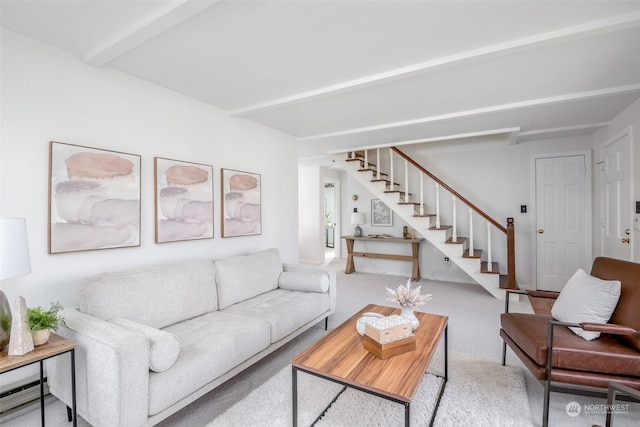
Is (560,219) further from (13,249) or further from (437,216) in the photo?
(13,249)

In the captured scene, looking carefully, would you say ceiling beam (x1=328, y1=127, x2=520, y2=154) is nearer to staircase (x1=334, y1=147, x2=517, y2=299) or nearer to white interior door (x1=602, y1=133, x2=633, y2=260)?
staircase (x1=334, y1=147, x2=517, y2=299)

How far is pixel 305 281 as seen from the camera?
3043mm

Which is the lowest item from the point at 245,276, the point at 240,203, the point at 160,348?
the point at 160,348

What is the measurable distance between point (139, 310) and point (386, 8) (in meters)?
2.38

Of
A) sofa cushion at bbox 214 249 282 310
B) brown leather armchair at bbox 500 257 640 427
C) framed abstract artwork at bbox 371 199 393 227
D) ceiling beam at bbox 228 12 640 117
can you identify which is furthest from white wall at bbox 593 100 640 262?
sofa cushion at bbox 214 249 282 310

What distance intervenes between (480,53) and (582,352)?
6.33ft

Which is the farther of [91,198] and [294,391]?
[91,198]

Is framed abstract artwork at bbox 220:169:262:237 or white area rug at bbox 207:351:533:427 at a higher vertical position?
framed abstract artwork at bbox 220:169:262:237

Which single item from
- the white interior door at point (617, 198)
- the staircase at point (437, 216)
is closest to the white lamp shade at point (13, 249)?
the staircase at point (437, 216)

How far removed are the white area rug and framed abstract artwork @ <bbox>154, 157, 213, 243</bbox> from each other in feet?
5.01

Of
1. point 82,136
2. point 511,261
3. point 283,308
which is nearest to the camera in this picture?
point 82,136

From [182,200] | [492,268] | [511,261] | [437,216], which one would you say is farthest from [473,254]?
[182,200]

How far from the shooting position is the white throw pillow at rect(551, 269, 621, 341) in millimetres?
1867

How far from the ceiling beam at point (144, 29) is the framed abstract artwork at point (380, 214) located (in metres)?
4.73
